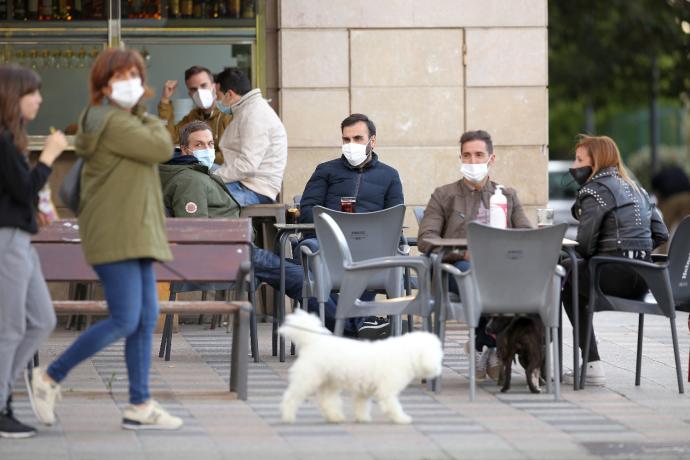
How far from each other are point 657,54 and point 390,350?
17.5 m

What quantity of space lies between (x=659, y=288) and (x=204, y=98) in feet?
15.3

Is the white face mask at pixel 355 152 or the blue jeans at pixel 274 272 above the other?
the white face mask at pixel 355 152

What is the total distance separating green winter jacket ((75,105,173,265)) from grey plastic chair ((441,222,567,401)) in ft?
6.57

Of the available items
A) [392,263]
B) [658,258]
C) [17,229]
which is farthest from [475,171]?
[17,229]

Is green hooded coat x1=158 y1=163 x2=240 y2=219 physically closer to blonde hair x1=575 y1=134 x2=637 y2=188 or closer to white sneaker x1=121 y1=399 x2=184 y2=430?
blonde hair x1=575 y1=134 x2=637 y2=188

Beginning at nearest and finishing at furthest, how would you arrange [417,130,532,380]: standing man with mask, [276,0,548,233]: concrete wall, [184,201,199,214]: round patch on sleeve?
1. [417,130,532,380]: standing man with mask
2. [184,201,199,214]: round patch on sleeve
3. [276,0,548,233]: concrete wall

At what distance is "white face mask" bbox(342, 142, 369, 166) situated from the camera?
35.0 ft

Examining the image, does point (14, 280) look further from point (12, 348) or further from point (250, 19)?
point (250, 19)

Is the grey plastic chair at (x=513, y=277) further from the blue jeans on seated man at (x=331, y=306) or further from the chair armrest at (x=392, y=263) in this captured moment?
the blue jeans on seated man at (x=331, y=306)

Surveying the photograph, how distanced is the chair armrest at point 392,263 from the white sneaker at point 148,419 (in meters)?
1.82

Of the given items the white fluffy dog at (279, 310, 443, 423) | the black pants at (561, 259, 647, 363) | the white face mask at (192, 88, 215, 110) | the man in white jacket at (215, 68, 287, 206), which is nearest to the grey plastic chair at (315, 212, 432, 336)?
the black pants at (561, 259, 647, 363)

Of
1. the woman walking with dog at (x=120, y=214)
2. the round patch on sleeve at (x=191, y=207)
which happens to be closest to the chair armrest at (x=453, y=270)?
the woman walking with dog at (x=120, y=214)

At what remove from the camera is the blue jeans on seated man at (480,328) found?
9297mm

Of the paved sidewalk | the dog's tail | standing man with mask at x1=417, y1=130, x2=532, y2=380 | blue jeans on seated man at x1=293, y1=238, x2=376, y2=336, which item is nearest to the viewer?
the paved sidewalk
